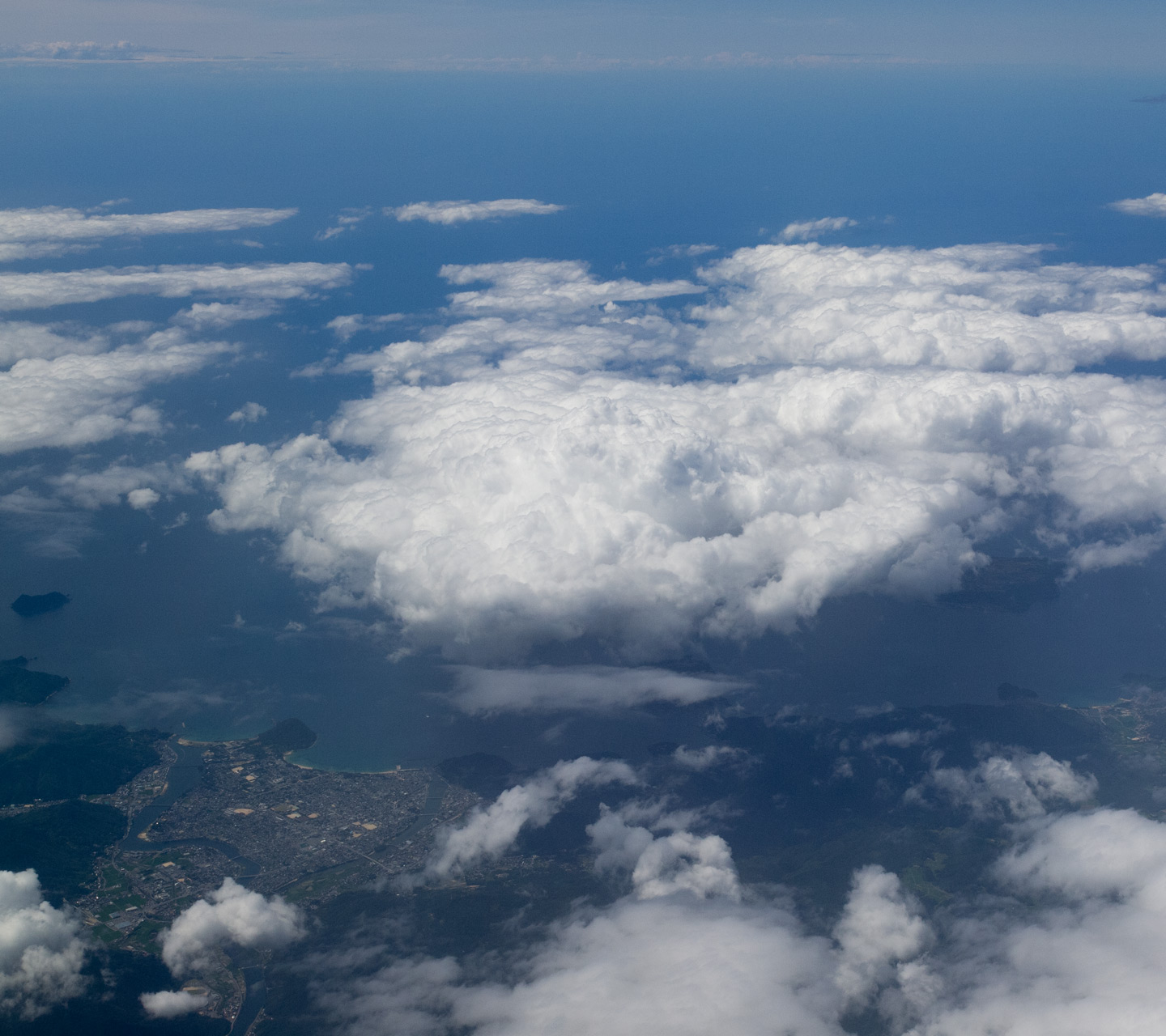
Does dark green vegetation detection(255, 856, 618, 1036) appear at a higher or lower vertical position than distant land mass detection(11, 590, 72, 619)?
lower

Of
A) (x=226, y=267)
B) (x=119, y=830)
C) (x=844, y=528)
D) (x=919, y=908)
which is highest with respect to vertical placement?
(x=226, y=267)

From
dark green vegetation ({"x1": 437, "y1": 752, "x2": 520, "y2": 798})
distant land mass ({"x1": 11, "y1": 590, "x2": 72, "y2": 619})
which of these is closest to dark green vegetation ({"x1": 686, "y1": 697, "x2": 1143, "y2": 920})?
dark green vegetation ({"x1": 437, "y1": 752, "x2": 520, "y2": 798})

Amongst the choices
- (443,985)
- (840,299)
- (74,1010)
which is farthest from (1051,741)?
(840,299)

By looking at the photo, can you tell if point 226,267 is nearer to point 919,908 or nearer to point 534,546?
point 534,546

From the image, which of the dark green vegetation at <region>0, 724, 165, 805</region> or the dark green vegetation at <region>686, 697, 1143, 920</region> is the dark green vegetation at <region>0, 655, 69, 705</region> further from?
the dark green vegetation at <region>686, 697, 1143, 920</region>

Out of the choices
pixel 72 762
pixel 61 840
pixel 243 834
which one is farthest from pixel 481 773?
pixel 72 762

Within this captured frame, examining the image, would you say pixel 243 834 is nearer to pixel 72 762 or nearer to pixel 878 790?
Result: pixel 72 762
